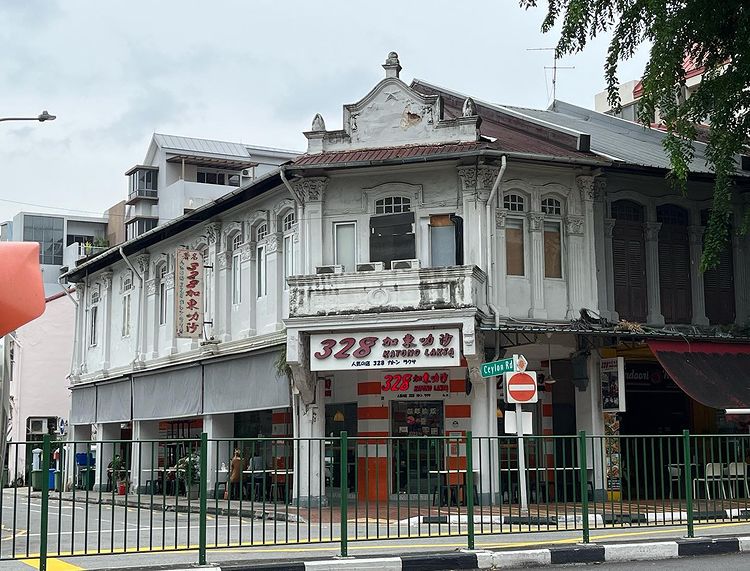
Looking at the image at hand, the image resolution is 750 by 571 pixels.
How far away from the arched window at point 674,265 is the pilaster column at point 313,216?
7.67 metres

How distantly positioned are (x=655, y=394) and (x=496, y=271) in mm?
5955

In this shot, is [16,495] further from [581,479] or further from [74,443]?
[581,479]

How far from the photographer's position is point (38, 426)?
49.1m

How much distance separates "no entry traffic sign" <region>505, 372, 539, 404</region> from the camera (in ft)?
58.7

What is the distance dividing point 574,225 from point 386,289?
4534mm

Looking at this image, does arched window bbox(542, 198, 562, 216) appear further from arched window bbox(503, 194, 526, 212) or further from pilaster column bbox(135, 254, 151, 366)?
pilaster column bbox(135, 254, 151, 366)

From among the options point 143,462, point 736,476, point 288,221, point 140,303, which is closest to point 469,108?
point 288,221

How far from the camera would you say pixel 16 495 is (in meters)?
10.8

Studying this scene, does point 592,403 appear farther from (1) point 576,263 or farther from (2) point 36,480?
(2) point 36,480

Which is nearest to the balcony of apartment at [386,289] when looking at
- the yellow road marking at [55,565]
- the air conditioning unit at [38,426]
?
the yellow road marking at [55,565]

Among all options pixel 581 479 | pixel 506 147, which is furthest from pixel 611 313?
pixel 581 479

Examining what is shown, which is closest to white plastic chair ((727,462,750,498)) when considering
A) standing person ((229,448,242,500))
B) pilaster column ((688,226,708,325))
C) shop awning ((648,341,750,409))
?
standing person ((229,448,242,500))

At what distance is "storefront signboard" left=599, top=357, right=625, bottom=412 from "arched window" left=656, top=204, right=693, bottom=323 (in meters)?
2.09

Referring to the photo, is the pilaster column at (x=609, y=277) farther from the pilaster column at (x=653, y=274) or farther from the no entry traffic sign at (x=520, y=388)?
the no entry traffic sign at (x=520, y=388)
